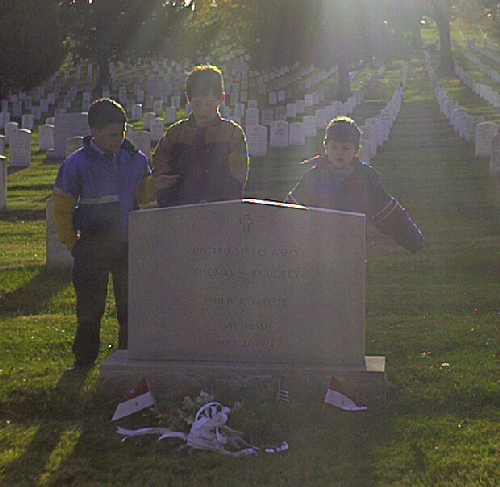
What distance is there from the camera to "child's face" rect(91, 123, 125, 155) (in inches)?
227

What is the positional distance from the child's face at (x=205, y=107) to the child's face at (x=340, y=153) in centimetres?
75

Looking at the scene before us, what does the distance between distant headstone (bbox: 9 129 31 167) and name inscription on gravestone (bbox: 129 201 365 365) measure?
17182 mm

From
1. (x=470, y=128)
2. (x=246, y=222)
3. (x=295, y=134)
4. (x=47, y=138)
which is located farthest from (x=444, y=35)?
(x=246, y=222)

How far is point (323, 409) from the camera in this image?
5.27m

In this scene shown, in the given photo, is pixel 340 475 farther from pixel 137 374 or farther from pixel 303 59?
pixel 303 59

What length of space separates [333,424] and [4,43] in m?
35.5

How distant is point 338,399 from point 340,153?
5.09ft

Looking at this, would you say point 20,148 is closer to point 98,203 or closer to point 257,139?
point 257,139

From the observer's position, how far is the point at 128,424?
5133mm

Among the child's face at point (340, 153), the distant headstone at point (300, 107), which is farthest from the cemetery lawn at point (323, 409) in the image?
the distant headstone at point (300, 107)

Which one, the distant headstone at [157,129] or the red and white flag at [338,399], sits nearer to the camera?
the red and white flag at [338,399]

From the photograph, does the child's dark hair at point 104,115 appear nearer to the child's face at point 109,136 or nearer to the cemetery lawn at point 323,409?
the child's face at point 109,136

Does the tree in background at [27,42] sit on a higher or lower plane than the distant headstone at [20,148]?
higher

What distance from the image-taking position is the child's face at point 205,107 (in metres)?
5.88
